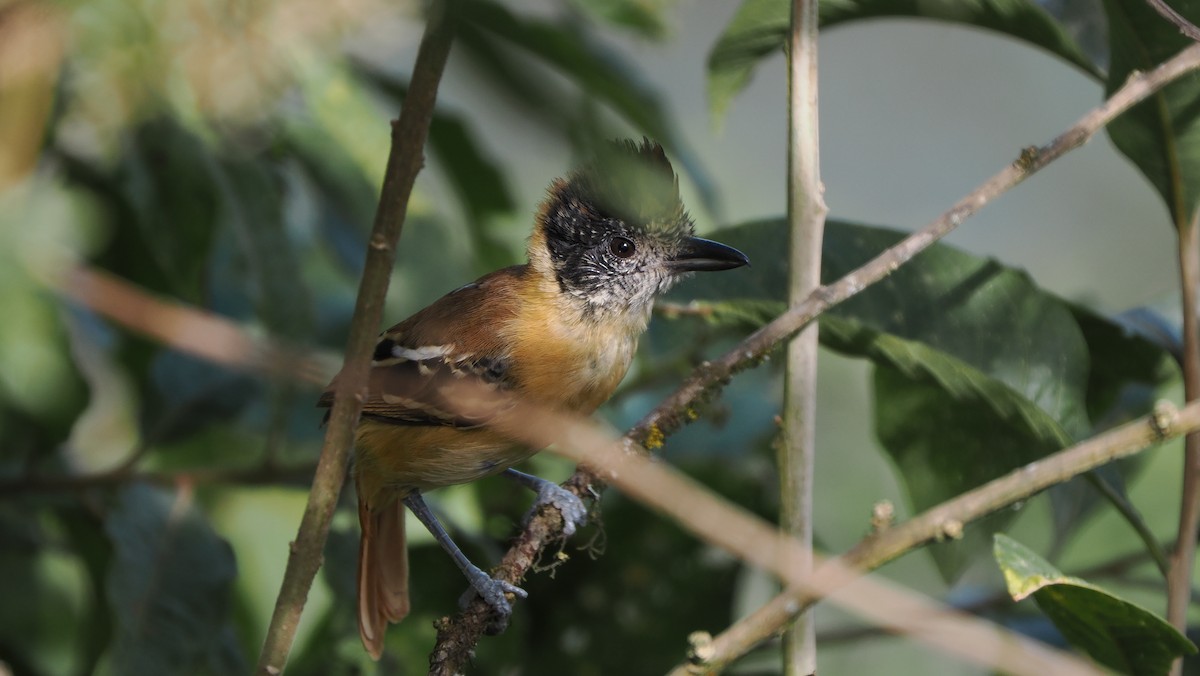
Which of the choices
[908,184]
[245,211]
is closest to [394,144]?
[245,211]

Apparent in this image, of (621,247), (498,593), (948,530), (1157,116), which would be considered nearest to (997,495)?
(948,530)

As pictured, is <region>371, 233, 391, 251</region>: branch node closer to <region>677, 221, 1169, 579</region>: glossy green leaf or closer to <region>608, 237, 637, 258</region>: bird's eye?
<region>677, 221, 1169, 579</region>: glossy green leaf

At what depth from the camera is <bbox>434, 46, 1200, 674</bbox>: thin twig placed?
4.15 feet

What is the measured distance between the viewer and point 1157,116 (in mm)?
1645

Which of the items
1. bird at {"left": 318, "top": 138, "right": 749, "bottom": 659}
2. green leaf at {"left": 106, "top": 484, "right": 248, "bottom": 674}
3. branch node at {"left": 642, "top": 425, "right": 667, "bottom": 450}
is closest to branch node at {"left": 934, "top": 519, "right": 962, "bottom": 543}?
branch node at {"left": 642, "top": 425, "right": 667, "bottom": 450}

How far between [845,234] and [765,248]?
134mm

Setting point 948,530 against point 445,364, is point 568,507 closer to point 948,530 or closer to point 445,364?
point 445,364

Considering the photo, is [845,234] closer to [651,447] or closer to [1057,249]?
[651,447]

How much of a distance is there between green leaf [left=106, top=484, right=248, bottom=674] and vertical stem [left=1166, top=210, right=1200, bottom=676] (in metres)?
1.41

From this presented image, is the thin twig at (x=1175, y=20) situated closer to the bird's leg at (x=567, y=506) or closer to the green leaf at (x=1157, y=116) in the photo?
the green leaf at (x=1157, y=116)

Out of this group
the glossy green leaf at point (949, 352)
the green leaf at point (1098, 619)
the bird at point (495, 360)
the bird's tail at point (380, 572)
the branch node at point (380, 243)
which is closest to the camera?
the branch node at point (380, 243)

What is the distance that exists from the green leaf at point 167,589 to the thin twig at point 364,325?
0.82m

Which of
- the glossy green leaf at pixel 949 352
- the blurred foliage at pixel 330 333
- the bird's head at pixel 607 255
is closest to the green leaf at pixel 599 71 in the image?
the blurred foliage at pixel 330 333

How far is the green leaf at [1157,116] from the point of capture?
1.57 m
